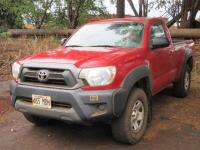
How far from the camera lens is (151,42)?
6117 millimetres

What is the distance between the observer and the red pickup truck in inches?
190

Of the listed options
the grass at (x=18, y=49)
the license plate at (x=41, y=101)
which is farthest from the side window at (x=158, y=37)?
the grass at (x=18, y=49)

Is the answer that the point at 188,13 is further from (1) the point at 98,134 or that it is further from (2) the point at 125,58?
(2) the point at 125,58

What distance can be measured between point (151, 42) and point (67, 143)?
2126mm

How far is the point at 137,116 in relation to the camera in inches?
214

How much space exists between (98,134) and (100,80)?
1336mm

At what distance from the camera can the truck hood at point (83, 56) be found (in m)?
4.96

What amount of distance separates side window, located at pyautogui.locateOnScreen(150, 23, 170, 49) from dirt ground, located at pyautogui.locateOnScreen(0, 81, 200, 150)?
1303 mm

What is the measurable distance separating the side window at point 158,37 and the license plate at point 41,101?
201 cm

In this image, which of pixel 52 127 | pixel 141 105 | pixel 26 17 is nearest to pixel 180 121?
pixel 141 105

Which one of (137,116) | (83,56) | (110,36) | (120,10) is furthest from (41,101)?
(120,10)

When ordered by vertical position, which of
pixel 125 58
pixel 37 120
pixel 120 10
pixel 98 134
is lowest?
pixel 98 134

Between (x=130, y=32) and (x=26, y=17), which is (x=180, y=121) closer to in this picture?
(x=130, y=32)

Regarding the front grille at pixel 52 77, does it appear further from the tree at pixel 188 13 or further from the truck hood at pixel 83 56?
the tree at pixel 188 13
